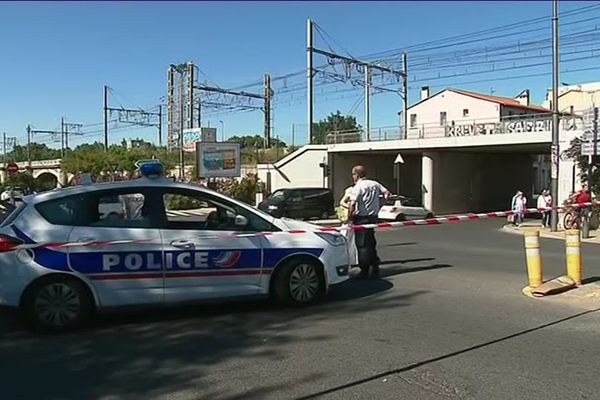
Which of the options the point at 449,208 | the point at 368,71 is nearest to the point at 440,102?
the point at 368,71

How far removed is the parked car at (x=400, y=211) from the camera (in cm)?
2850

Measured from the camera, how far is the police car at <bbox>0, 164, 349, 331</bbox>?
641 centimetres

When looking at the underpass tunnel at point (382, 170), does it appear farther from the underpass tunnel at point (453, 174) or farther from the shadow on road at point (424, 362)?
the shadow on road at point (424, 362)

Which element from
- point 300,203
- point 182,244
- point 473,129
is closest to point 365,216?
point 182,244

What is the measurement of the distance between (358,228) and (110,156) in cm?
5361

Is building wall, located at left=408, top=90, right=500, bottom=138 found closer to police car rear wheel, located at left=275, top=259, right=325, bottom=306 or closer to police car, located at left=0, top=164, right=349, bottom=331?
police car rear wheel, located at left=275, top=259, right=325, bottom=306

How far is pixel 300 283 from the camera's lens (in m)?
7.54

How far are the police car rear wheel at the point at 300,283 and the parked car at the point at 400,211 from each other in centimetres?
2020

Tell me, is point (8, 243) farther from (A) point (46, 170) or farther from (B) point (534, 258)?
(A) point (46, 170)

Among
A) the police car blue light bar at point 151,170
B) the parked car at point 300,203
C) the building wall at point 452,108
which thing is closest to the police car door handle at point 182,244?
the police car blue light bar at point 151,170

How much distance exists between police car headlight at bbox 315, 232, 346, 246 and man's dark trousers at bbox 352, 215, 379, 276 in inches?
72.8

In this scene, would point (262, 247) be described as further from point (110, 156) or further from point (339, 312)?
point (110, 156)

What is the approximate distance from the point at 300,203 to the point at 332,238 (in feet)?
74.1

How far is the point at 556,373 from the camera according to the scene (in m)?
5.03
